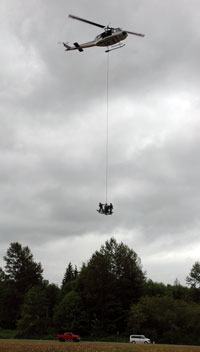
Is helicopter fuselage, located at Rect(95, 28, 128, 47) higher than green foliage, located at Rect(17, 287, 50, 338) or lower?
higher

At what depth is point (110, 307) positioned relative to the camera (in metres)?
113

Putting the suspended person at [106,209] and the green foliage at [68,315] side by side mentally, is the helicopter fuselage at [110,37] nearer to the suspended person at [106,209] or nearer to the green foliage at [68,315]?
the suspended person at [106,209]

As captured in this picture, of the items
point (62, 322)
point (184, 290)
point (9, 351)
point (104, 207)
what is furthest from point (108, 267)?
point (9, 351)

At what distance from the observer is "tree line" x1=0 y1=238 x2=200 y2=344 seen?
301 ft

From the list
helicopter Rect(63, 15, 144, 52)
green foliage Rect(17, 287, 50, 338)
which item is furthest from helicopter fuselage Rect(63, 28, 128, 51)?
green foliage Rect(17, 287, 50, 338)

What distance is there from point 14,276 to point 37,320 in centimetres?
4382

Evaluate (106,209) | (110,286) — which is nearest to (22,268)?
(110,286)

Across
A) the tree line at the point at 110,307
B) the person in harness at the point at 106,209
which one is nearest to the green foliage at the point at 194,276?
the tree line at the point at 110,307

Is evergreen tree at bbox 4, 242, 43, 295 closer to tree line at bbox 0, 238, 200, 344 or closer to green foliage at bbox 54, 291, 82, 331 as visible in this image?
tree line at bbox 0, 238, 200, 344

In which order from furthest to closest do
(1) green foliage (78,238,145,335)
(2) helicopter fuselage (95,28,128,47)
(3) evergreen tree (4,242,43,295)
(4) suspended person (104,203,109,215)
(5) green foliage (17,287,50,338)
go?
(3) evergreen tree (4,242,43,295), (1) green foliage (78,238,145,335), (5) green foliage (17,287,50,338), (2) helicopter fuselage (95,28,128,47), (4) suspended person (104,203,109,215)

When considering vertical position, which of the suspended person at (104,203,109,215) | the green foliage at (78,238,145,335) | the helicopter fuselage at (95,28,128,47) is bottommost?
the suspended person at (104,203,109,215)

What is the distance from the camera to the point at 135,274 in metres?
118

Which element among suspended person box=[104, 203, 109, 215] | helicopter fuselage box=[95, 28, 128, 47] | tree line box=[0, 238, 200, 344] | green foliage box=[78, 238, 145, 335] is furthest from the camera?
green foliage box=[78, 238, 145, 335]

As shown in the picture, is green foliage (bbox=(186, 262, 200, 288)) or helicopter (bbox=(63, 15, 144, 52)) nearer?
helicopter (bbox=(63, 15, 144, 52))
